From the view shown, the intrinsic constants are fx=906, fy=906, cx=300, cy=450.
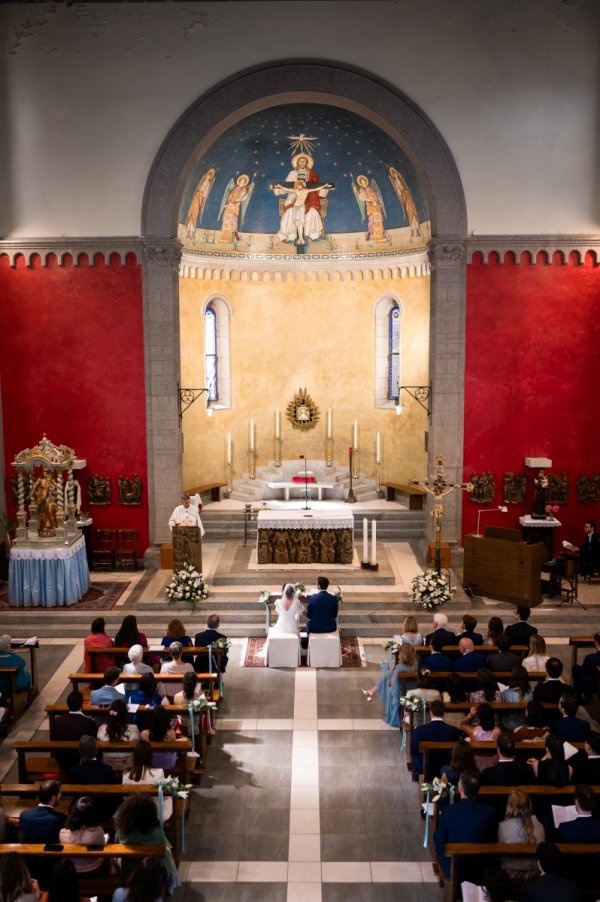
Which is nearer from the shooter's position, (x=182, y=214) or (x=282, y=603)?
(x=282, y=603)

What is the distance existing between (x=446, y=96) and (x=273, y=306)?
769cm

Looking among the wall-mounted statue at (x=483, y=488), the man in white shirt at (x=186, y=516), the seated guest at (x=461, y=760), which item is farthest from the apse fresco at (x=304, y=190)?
the seated guest at (x=461, y=760)

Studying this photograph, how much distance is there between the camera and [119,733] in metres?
9.81

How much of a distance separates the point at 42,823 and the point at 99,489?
468 inches

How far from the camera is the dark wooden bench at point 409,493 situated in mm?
22203

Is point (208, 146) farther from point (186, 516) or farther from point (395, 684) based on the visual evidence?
point (395, 684)

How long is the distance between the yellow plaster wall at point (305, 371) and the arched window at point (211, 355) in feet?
1.60

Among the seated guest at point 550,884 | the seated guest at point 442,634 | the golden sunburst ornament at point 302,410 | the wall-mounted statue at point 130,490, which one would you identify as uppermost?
the golden sunburst ornament at point 302,410

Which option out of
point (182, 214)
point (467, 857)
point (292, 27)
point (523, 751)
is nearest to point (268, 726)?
point (523, 751)

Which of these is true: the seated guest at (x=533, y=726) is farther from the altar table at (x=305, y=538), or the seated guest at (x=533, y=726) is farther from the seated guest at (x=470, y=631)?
the altar table at (x=305, y=538)

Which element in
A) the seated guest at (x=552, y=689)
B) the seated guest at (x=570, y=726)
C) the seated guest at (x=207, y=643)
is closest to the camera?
the seated guest at (x=570, y=726)

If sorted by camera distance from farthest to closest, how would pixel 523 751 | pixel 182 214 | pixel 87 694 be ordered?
pixel 182 214, pixel 87 694, pixel 523 751

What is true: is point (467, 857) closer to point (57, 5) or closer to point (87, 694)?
point (87, 694)

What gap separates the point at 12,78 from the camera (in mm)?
18422
